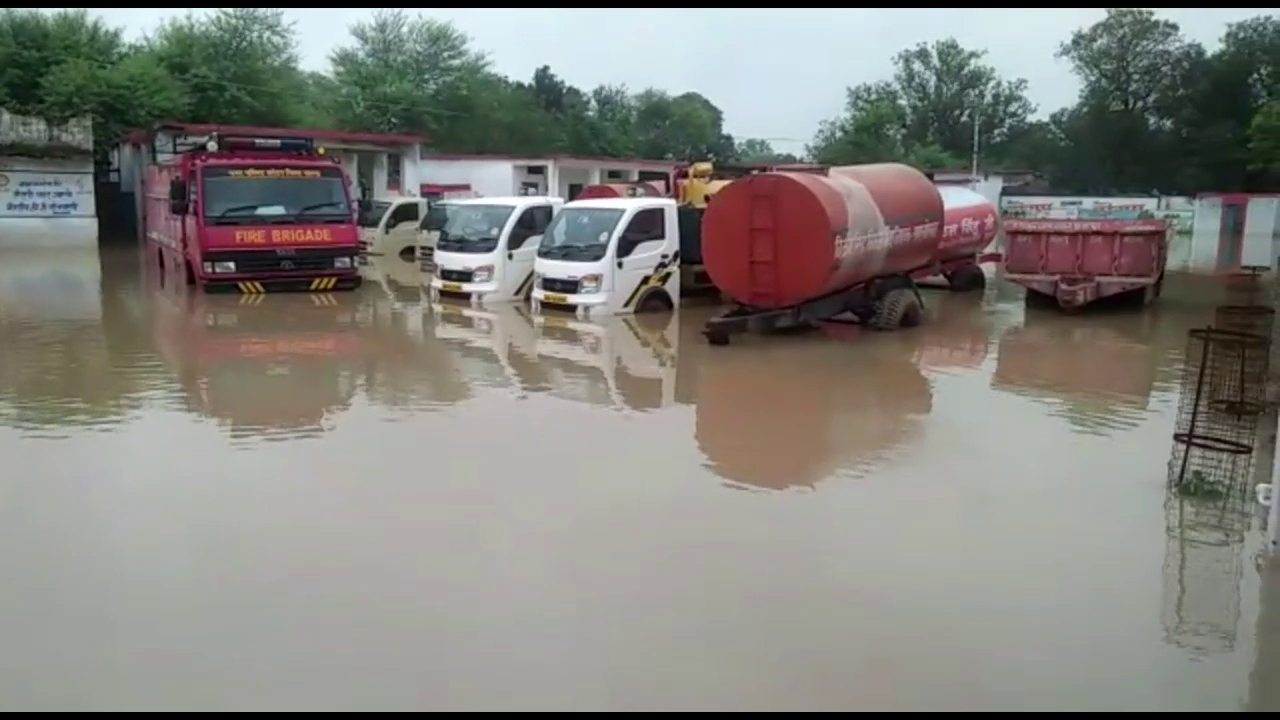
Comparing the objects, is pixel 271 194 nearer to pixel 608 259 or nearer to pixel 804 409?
pixel 608 259

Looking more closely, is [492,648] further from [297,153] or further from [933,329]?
[297,153]

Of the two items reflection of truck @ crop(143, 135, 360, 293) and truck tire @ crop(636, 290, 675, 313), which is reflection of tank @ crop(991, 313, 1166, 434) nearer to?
truck tire @ crop(636, 290, 675, 313)

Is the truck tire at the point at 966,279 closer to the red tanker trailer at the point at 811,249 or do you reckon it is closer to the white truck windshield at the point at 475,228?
the red tanker trailer at the point at 811,249

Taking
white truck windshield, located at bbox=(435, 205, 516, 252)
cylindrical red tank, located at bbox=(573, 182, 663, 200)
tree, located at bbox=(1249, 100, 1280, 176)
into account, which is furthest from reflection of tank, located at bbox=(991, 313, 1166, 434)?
tree, located at bbox=(1249, 100, 1280, 176)

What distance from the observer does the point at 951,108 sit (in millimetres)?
81562

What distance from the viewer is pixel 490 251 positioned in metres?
16.9

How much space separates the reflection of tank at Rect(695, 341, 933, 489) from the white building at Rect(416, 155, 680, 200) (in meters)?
23.3

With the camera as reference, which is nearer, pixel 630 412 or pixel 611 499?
pixel 611 499

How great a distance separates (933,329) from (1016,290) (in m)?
6.65

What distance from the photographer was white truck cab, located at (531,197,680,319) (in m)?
15.0

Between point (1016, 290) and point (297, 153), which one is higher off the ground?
point (297, 153)

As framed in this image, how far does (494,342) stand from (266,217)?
5839 millimetres

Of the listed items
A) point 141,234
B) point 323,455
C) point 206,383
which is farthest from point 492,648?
point 141,234

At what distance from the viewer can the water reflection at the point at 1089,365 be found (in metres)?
10.1
